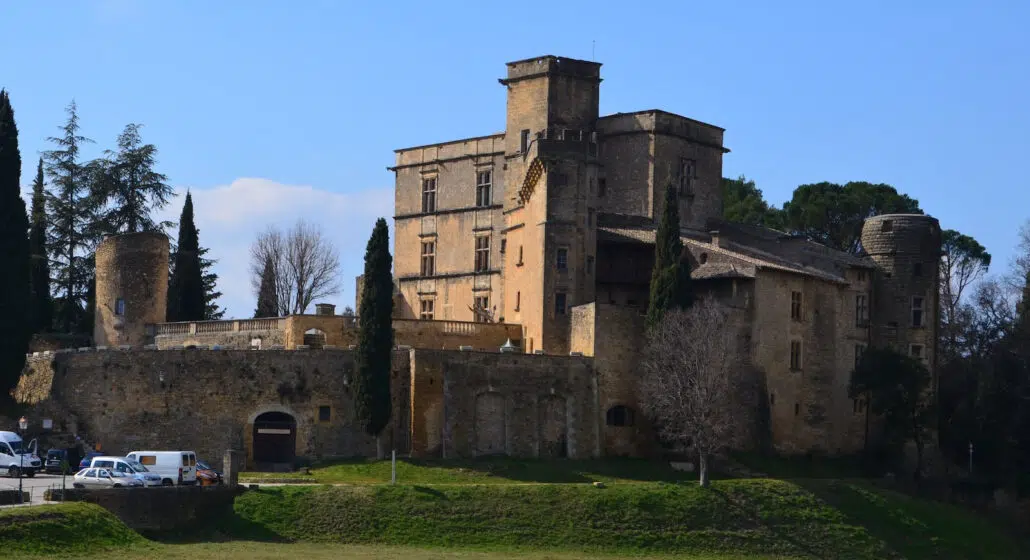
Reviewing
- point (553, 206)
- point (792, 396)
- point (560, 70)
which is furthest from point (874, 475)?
point (560, 70)

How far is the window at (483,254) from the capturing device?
289 feet

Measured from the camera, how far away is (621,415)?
73.2m

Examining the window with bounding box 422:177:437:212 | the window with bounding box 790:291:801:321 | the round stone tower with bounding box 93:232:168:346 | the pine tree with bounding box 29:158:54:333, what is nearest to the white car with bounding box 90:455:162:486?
the round stone tower with bounding box 93:232:168:346

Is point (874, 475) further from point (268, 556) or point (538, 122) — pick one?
point (268, 556)

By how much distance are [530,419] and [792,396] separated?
13.5m

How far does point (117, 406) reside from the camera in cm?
7081

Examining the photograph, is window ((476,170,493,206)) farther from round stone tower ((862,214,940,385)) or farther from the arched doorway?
the arched doorway

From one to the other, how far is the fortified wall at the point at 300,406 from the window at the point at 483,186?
63.1ft

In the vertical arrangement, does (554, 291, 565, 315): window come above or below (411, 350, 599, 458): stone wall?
above

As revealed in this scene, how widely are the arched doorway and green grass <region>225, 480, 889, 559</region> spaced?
9.38 meters

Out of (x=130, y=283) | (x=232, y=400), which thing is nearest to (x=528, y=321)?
(x=232, y=400)

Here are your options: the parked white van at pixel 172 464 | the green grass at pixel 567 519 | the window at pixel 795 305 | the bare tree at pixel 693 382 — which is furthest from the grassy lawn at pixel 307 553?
the window at pixel 795 305

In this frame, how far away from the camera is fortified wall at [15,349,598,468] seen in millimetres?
69625

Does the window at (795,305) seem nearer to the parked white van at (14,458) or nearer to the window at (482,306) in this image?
the window at (482,306)
